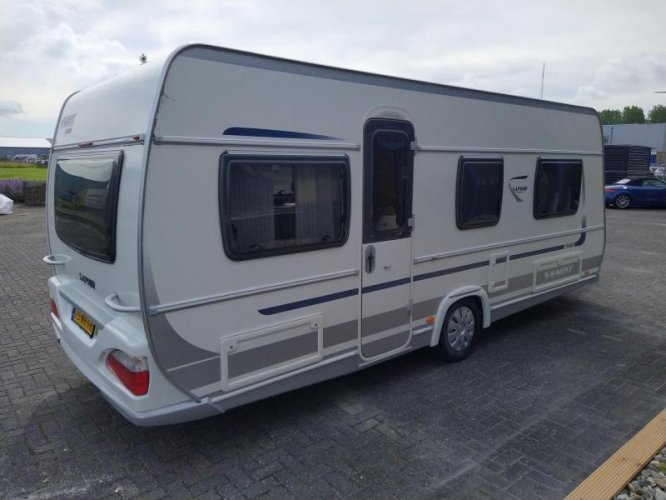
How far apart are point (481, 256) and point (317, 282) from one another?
2116mm

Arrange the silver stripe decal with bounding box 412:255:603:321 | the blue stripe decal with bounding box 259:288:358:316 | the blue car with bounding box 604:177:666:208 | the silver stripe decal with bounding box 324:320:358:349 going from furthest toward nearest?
1. the blue car with bounding box 604:177:666:208
2. the silver stripe decal with bounding box 412:255:603:321
3. the silver stripe decal with bounding box 324:320:358:349
4. the blue stripe decal with bounding box 259:288:358:316

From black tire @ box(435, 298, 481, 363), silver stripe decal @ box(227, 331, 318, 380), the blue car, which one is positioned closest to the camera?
silver stripe decal @ box(227, 331, 318, 380)

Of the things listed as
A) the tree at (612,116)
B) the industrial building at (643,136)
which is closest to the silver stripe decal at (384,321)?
the industrial building at (643,136)

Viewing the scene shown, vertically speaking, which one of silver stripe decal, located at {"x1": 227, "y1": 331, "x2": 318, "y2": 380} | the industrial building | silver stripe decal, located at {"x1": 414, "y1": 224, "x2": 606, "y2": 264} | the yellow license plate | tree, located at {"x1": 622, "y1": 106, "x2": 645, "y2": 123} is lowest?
silver stripe decal, located at {"x1": 227, "y1": 331, "x2": 318, "y2": 380}

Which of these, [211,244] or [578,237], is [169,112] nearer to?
[211,244]

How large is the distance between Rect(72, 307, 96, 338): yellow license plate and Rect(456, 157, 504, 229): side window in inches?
128

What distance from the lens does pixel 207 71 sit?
3129mm

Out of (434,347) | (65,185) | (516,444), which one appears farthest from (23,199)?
(516,444)

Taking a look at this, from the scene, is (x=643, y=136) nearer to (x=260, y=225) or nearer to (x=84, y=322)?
(x=260, y=225)

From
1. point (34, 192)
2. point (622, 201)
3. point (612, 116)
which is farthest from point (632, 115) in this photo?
point (34, 192)

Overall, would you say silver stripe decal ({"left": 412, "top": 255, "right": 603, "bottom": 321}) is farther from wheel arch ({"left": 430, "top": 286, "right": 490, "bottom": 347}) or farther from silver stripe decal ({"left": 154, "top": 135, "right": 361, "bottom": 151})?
silver stripe decal ({"left": 154, "top": 135, "right": 361, "bottom": 151})

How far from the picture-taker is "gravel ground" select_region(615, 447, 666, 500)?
3.07m

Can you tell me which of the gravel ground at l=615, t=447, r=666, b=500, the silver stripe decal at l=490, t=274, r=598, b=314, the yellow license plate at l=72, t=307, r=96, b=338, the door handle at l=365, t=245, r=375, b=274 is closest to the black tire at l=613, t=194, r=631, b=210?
the silver stripe decal at l=490, t=274, r=598, b=314

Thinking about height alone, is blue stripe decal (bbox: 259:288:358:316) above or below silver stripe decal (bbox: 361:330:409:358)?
above
